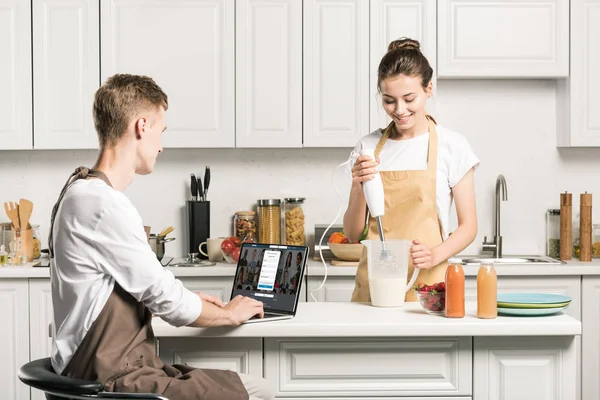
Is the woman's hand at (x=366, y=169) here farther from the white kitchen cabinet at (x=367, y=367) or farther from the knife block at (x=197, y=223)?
the knife block at (x=197, y=223)

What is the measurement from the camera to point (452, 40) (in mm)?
4238

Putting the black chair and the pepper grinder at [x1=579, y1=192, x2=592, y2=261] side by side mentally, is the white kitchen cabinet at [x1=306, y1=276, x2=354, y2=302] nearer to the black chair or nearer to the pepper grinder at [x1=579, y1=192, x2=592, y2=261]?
the pepper grinder at [x1=579, y1=192, x2=592, y2=261]

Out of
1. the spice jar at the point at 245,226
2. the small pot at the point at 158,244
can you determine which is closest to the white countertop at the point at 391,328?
the small pot at the point at 158,244

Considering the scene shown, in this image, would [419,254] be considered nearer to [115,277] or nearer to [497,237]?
[115,277]

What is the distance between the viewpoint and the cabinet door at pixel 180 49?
13.8ft

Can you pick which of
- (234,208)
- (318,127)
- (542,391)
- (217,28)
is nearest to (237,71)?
(217,28)

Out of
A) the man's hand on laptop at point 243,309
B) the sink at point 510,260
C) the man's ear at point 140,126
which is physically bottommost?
the sink at point 510,260

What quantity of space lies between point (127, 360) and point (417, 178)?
4.55ft

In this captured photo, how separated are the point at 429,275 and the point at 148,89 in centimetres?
133

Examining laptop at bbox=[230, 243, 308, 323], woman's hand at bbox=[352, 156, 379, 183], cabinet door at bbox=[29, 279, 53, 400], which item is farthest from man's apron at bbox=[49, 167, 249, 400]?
cabinet door at bbox=[29, 279, 53, 400]

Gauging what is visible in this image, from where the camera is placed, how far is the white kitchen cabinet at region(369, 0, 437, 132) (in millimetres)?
4207

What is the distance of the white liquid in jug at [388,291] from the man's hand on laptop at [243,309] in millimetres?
390

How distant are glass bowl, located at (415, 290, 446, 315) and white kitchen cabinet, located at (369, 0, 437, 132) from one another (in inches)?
74.4

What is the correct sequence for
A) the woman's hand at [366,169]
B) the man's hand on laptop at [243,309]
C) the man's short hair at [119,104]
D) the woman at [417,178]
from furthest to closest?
the woman at [417,178] → the woman's hand at [366,169] → the man's hand on laptop at [243,309] → the man's short hair at [119,104]
